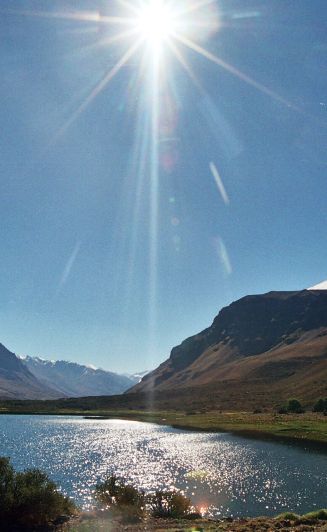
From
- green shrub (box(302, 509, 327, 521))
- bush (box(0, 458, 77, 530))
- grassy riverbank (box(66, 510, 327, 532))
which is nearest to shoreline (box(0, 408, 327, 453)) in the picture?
green shrub (box(302, 509, 327, 521))

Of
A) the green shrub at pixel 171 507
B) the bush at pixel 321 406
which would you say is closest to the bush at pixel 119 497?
the green shrub at pixel 171 507

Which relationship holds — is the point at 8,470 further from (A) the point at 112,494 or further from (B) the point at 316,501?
(B) the point at 316,501

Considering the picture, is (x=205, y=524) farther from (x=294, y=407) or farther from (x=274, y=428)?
(x=294, y=407)

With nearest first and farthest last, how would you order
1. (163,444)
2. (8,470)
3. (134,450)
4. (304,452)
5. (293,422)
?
1. (8,470)
2. (304,452)
3. (134,450)
4. (163,444)
5. (293,422)

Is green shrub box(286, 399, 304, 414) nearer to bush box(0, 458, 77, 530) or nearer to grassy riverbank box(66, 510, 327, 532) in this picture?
grassy riverbank box(66, 510, 327, 532)

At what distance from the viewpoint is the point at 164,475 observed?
5609cm

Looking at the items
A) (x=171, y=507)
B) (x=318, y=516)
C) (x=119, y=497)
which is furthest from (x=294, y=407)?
(x=119, y=497)

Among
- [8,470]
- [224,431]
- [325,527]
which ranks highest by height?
[224,431]

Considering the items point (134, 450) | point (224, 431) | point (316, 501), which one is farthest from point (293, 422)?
point (316, 501)

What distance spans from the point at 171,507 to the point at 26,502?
1263 centimetres

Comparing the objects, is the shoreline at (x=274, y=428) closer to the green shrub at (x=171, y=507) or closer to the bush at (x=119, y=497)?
the green shrub at (x=171, y=507)

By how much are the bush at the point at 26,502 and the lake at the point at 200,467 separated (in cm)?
906

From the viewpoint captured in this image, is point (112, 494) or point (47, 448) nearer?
point (112, 494)

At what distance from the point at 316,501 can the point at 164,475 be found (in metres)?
20.8
